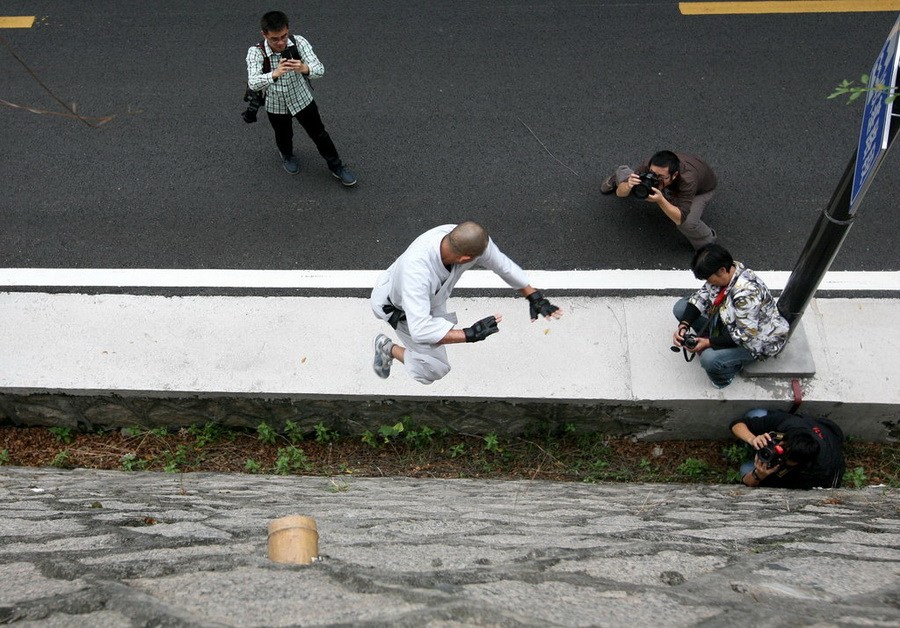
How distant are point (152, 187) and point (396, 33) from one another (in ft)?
10.6

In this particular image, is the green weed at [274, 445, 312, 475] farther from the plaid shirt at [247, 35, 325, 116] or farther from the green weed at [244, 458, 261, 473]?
the plaid shirt at [247, 35, 325, 116]

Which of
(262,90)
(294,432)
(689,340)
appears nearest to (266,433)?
(294,432)

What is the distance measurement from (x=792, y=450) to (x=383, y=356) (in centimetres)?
264

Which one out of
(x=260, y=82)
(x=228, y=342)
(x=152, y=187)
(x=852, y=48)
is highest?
(x=852, y=48)

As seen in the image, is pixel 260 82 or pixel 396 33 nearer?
pixel 260 82

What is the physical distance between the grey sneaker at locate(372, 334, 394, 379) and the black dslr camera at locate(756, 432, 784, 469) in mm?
2453

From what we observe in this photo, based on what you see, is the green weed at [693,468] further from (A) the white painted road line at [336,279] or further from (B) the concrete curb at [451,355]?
(A) the white painted road line at [336,279]

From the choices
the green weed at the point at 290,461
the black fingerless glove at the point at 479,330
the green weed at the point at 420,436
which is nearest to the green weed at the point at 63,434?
the green weed at the point at 290,461

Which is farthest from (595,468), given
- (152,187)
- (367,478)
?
(152,187)

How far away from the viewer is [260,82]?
20.0 feet

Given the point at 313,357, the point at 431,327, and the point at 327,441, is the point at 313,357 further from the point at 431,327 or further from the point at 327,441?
the point at 431,327

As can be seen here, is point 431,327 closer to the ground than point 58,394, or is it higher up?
higher up

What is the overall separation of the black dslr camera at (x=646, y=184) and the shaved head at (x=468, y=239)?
7.14ft

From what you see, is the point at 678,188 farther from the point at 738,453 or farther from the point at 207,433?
the point at 207,433
